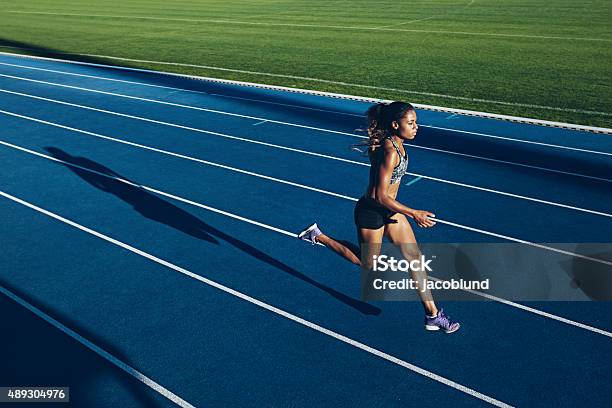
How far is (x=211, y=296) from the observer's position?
6465 mm

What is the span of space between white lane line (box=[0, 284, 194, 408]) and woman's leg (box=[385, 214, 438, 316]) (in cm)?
232

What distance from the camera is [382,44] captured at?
22078 millimetres

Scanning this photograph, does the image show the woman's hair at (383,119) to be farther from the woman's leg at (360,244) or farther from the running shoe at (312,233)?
the running shoe at (312,233)

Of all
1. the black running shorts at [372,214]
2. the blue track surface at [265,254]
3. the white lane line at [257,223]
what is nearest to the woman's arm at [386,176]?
the black running shorts at [372,214]

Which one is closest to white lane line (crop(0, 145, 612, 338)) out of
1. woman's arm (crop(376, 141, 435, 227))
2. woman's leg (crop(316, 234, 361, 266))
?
woman's leg (crop(316, 234, 361, 266))

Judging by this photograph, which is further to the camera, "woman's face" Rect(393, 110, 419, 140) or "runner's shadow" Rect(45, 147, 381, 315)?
"runner's shadow" Rect(45, 147, 381, 315)

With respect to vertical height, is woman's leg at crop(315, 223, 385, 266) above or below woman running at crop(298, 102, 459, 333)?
below

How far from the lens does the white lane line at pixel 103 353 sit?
16.4 ft

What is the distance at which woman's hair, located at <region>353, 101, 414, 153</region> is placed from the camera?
5387mm

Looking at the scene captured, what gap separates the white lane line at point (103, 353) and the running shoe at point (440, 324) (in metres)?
2.33

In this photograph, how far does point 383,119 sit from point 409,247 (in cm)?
123

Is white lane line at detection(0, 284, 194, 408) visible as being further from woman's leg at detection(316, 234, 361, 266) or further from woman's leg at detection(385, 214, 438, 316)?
woman's leg at detection(385, 214, 438, 316)

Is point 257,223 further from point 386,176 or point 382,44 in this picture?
point 382,44

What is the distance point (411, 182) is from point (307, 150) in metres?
2.38
